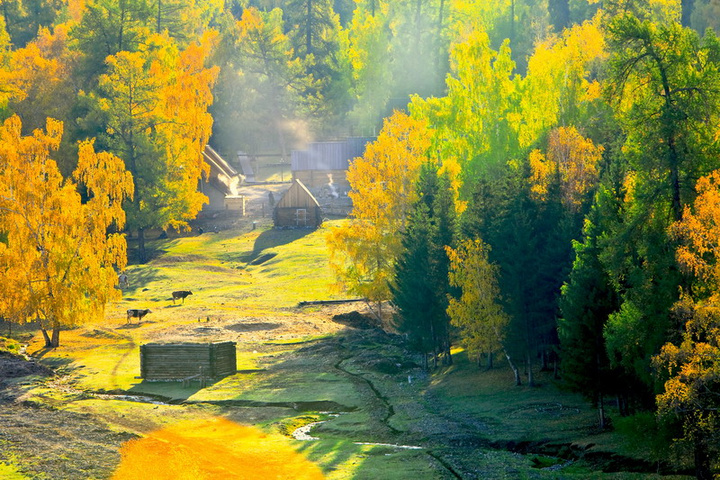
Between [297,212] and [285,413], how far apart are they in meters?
58.0

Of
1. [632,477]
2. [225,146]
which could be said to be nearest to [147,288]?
[632,477]

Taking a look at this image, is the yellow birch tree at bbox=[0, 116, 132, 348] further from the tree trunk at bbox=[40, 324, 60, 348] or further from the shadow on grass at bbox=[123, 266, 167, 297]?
the shadow on grass at bbox=[123, 266, 167, 297]

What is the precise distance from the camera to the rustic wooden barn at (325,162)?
11862cm

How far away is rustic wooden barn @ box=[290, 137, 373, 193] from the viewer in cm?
11862

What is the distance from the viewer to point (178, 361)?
159 feet

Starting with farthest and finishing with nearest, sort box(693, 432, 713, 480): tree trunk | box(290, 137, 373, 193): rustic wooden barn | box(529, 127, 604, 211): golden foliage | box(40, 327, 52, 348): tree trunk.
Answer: box(290, 137, 373, 193): rustic wooden barn
box(40, 327, 52, 348): tree trunk
box(529, 127, 604, 211): golden foliage
box(693, 432, 713, 480): tree trunk

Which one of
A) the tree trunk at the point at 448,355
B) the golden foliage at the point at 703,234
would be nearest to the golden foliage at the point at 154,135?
the tree trunk at the point at 448,355

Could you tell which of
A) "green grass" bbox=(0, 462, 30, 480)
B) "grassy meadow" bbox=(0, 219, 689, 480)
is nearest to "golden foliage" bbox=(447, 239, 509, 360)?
"grassy meadow" bbox=(0, 219, 689, 480)

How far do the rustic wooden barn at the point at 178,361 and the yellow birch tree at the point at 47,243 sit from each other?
8.94m

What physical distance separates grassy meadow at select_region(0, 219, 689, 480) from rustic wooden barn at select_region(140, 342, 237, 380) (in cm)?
76

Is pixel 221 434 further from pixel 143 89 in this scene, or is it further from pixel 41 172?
pixel 143 89

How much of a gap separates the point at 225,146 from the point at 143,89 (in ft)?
170

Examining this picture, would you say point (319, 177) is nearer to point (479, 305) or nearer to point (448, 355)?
point (448, 355)

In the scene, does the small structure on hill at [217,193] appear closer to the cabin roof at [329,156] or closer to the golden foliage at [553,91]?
the cabin roof at [329,156]
